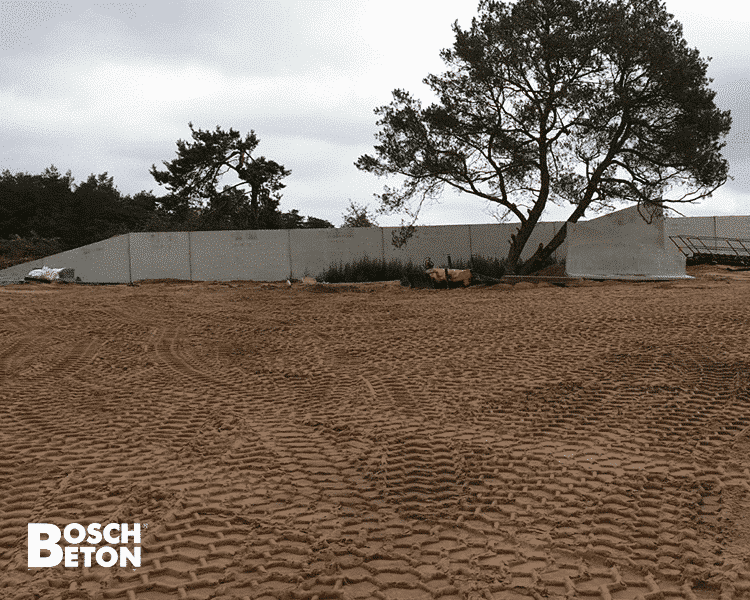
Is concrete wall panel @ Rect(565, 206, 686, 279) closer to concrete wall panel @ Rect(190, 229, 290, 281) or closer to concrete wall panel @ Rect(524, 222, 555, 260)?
concrete wall panel @ Rect(524, 222, 555, 260)

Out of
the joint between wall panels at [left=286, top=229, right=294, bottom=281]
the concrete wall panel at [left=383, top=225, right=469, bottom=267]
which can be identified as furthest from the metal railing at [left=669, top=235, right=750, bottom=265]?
the joint between wall panels at [left=286, top=229, right=294, bottom=281]

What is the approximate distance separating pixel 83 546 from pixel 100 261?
20.9 m

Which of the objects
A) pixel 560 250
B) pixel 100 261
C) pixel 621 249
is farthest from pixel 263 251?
pixel 621 249

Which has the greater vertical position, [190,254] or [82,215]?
[82,215]

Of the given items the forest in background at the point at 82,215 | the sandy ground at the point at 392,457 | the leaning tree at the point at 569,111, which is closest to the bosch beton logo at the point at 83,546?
the sandy ground at the point at 392,457

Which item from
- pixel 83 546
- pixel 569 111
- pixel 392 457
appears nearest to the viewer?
pixel 83 546

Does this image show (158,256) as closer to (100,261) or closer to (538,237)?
(100,261)

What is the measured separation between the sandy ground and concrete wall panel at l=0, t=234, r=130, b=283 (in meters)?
13.1

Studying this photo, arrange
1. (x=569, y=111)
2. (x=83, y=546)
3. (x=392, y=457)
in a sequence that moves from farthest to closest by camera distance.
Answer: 1. (x=569, y=111)
2. (x=392, y=457)
3. (x=83, y=546)

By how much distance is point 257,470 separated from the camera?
15.1ft

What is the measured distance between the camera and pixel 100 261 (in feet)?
74.6

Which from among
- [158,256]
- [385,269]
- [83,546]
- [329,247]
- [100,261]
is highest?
[329,247]

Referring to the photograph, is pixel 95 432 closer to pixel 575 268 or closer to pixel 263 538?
pixel 263 538

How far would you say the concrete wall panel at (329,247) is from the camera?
922 inches
